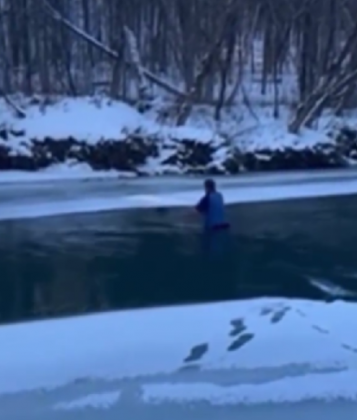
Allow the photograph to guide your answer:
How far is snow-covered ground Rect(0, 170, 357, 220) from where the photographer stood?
21.5 m

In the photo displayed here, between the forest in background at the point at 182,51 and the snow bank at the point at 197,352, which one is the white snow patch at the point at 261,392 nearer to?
the snow bank at the point at 197,352

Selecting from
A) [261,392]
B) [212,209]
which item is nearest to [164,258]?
[212,209]

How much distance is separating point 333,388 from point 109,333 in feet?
7.13

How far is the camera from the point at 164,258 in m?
16.5

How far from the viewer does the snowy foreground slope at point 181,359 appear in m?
8.46

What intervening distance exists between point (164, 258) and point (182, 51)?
1490cm

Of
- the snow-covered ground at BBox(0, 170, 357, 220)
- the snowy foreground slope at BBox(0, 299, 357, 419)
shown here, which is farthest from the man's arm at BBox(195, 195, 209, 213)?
the snowy foreground slope at BBox(0, 299, 357, 419)

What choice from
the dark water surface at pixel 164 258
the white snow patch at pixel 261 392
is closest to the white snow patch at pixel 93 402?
the white snow patch at pixel 261 392

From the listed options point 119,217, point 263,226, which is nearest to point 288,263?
point 263,226

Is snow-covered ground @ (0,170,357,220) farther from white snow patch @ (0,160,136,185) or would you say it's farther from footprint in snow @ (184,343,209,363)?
footprint in snow @ (184,343,209,363)

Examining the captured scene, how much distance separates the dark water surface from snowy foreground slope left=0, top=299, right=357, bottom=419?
2952 millimetres

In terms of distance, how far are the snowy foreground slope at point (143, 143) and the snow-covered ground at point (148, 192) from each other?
1363 mm

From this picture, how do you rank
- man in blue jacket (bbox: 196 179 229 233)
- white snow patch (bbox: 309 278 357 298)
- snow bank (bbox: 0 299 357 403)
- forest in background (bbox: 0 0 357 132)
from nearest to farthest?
1. snow bank (bbox: 0 299 357 403)
2. white snow patch (bbox: 309 278 357 298)
3. man in blue jacket (bbox: 196 179 229 233)
4. forest in background (bbox: 0 0 357 132)

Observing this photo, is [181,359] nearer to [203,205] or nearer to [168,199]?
[203,205]
